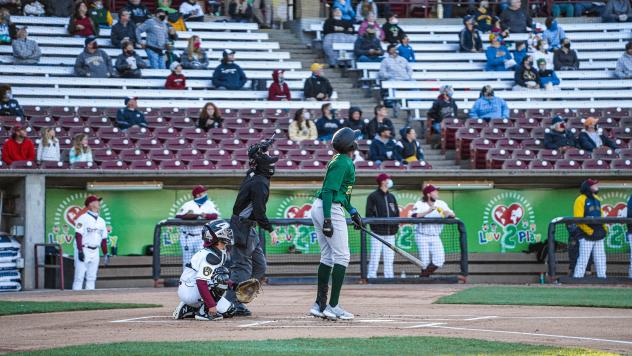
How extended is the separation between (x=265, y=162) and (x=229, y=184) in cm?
860

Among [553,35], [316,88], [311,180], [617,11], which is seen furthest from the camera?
[617,11]

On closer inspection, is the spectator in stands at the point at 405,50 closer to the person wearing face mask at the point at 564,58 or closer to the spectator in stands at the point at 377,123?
the person wearing face mask at the point at 564,58

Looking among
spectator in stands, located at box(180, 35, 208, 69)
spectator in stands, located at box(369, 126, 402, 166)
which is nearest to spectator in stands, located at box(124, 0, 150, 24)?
spectator in stands, located at box(180, 35, 208, 69)

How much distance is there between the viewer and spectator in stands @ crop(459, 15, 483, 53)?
28.0m

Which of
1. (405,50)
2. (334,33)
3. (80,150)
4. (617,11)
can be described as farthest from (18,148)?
(617,11)

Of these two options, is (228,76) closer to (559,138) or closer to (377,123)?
(377,123)

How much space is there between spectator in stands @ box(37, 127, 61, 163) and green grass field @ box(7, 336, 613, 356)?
10871 mm

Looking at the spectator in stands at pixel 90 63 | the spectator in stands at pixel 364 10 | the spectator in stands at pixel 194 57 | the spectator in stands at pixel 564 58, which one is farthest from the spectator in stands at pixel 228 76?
the spectator in stands at pixel 564 58

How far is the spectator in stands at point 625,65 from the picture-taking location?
1086 inches

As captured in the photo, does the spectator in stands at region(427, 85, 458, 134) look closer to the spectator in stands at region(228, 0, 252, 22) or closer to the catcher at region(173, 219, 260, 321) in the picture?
the spectator in stands at region(228, 0, 252, 22)

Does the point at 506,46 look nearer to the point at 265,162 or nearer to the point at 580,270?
the point at 580,270

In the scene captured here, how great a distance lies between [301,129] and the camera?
21969 millimetres

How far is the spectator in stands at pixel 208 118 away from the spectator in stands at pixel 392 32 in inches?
275

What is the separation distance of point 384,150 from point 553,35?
9.56 meters
